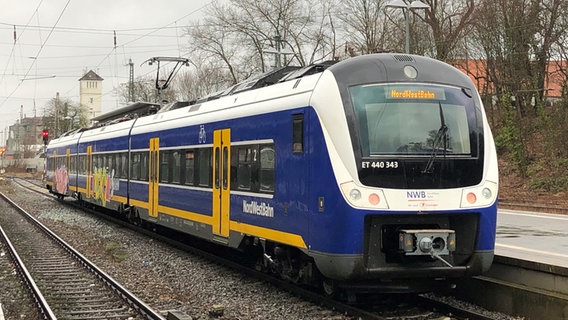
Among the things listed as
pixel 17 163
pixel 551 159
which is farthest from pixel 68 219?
pixel 17 163

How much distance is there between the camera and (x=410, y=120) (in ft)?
25.3

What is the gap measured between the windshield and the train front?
12 mm

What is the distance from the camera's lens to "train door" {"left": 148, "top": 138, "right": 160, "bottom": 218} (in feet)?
49.6

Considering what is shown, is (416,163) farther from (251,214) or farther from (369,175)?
(251,214)

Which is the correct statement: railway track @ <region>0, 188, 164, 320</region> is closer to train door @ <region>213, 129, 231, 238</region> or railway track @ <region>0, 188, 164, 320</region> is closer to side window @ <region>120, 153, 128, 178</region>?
train door @ <region>213, 129, 231, 238</region>

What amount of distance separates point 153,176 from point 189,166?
9.83 ft

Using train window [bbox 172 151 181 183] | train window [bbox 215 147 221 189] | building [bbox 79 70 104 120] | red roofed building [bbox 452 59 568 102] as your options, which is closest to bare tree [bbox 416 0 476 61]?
red roofed building [bbox 452 59 568 102]

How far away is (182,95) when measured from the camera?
65.4 m

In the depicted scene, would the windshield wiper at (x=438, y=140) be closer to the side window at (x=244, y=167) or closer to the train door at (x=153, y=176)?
the side window at (x=244, y=167)

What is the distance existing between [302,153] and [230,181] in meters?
2.75

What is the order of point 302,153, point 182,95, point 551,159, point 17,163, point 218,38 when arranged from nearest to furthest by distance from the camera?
A: point 302,153, point 551,159, point 218,38, point 182,95, point 17,163

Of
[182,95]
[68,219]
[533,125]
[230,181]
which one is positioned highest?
[182,95]

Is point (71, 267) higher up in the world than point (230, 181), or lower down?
lower down

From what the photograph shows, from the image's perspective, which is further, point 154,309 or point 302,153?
point 154,309
